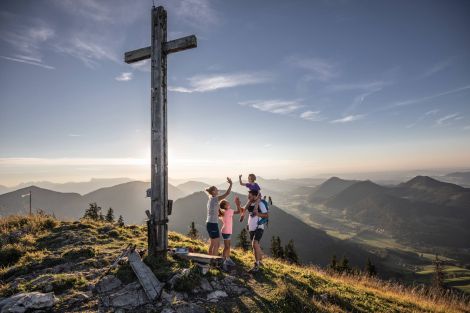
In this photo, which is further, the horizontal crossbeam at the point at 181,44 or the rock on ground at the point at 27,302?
the horizontal crossbeam at the point at 181,44

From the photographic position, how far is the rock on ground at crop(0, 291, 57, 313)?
482cm

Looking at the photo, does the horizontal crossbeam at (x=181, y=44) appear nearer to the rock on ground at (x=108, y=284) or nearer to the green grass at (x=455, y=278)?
the rock on ground at (x=108, y=284)

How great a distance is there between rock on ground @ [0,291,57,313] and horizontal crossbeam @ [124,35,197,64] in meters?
7.27

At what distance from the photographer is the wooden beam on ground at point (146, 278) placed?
5.70 meters

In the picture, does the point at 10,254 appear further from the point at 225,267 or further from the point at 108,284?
the point at 225,267

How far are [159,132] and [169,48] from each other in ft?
9.23

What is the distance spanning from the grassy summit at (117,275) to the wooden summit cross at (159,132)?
2.76 ft

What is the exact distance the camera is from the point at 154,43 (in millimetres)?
8281

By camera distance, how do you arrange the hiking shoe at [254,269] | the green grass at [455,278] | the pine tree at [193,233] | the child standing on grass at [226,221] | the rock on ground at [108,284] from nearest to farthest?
1. the rock on ground at [108,284]
2. the hiking shoe at [254,269]
3. the child standing on grass at [226,221]
4. the pine tree at [193,233]
5. the green grass at [455,278]

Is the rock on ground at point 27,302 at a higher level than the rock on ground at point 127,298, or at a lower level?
higher

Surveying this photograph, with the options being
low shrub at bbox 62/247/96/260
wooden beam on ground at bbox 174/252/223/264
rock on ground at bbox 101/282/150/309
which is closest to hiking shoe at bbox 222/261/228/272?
wooden beam on ground at bbox 174/252/223/264

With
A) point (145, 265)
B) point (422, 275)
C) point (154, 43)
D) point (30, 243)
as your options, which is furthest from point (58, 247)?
point (422, 275)

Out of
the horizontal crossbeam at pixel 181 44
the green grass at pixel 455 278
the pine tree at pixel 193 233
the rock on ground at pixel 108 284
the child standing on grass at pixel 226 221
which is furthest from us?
the green grass at pixel 455 278

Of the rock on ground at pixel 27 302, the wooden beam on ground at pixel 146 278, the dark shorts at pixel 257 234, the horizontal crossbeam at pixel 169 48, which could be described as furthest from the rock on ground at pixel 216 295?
the horizontal crossbeam at pixel 169 48
